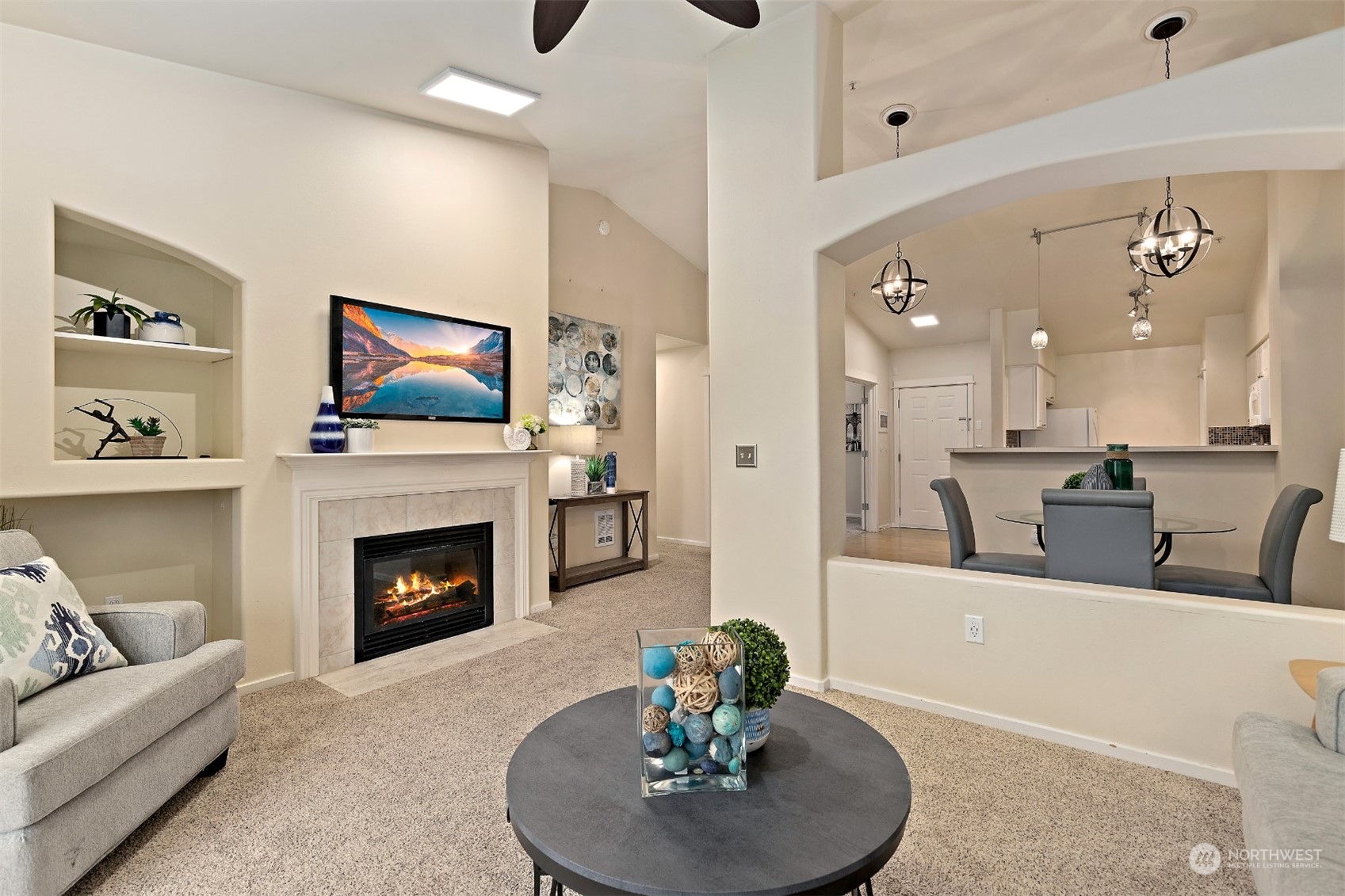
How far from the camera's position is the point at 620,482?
6199mm

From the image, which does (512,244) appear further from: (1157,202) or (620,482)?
(1157,202)

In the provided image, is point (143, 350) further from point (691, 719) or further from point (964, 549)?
point (964, 549)

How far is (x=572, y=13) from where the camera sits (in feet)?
6.63

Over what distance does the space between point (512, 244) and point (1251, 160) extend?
3917 mm

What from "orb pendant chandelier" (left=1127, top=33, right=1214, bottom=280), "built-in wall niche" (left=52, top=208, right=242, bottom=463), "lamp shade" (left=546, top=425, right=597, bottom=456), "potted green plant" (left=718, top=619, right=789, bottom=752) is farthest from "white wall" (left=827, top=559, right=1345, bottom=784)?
"built-in wall niche" (left=52, top=208, right=242, bottom=463)

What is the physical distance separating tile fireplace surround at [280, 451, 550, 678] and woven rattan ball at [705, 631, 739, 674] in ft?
9.26

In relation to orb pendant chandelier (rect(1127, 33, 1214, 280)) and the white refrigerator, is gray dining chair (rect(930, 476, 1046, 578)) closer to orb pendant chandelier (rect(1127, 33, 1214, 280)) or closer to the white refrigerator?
orb pendant chandelier (rect(1127, 33, 1214, 280))

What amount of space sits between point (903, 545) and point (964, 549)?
388cm

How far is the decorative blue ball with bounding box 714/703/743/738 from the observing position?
128cm

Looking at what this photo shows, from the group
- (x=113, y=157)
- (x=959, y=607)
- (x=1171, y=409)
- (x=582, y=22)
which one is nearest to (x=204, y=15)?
(x=113, y=157)

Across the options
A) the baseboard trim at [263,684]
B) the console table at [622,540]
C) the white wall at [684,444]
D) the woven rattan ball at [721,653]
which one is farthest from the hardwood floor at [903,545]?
the woven rattan ball at [721,653]

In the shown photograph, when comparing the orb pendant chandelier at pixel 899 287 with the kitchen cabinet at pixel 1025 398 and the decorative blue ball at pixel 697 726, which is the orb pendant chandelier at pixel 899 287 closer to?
the kitchen cabinet at pixel 1025 398

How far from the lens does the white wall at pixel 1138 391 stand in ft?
25.5

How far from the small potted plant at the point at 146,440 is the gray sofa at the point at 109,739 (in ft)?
2.64
